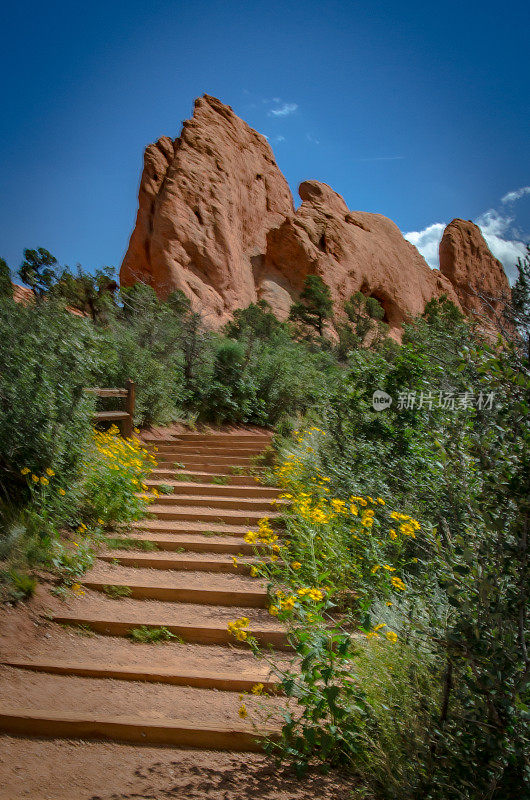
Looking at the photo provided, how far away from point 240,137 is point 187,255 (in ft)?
56.6

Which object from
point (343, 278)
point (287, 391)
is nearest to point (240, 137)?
point (343, 278)

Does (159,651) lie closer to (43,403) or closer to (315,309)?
(43,403)

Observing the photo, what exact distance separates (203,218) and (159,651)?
39.8m

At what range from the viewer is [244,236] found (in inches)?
1737

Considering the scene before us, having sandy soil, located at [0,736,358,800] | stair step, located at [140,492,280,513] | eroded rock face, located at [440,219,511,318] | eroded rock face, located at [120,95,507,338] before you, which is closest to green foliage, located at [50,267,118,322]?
eroded rock face, located at [120,95,507,338]

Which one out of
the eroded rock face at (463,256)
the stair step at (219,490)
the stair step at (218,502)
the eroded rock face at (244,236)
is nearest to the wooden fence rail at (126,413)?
the stair step at (219,490)

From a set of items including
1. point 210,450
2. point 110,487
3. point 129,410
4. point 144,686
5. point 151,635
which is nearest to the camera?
point 144,686

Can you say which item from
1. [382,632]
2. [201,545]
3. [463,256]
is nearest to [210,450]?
[201,545]

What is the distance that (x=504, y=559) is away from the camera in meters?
1.66

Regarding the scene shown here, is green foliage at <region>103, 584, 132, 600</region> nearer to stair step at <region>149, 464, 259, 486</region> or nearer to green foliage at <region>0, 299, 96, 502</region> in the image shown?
green foliage at <region>0, 299, 96, 502</region>

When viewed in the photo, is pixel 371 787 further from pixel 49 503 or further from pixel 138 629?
pixel 49 503

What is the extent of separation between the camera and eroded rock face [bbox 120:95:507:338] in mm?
37938

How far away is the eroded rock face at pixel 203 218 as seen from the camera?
123 feet

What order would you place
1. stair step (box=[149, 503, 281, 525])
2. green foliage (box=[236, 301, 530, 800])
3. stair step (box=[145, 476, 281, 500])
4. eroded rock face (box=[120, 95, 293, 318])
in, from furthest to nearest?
eroded rock face (box=[120, 95, 293, 318]), stair step (box=[145, 476, 281, 500]), stair step (box=[149, 503, 281, 525]), green foliage (box=[236, 301, 530, 800])
